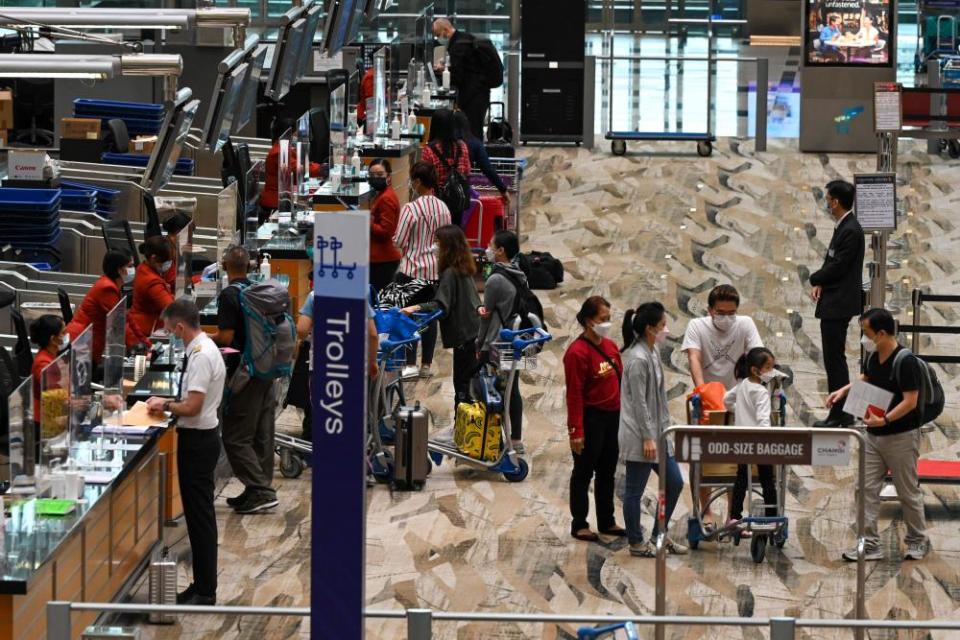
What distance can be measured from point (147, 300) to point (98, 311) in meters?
0.32

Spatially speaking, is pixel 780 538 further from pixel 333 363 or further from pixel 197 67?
pixel 197 67

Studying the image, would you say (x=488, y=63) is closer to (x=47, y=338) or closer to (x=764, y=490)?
(x=47, y=338)

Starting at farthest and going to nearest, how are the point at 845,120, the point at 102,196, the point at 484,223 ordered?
the point at 845,120, the point at 484,223, the point at 102,196

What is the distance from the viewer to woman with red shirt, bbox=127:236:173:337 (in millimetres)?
10523

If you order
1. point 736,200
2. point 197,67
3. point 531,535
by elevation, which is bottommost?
point 531,535

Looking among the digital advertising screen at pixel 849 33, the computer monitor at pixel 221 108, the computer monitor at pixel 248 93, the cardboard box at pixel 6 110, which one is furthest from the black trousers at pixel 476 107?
the computer monitor at pixel 221 108

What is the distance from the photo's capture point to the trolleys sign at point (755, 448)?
6.98 m

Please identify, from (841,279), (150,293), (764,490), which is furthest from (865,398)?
(150,293)

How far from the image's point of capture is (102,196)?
14297 millimetres

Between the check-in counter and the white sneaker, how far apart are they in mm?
3711

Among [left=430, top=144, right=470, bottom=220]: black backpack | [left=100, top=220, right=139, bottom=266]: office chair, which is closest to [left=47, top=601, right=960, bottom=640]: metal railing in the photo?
[left=100, top=220, right=139, bottom=266]: office chair

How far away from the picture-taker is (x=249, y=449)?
31.4 ft

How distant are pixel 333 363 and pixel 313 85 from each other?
15.0 meters

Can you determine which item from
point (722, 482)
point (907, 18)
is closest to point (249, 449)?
point (722, 482)
